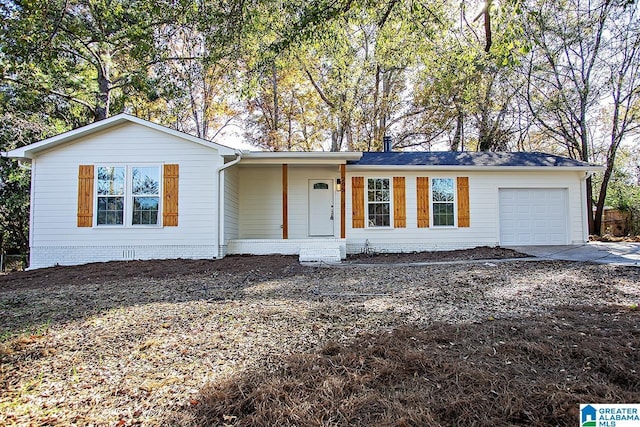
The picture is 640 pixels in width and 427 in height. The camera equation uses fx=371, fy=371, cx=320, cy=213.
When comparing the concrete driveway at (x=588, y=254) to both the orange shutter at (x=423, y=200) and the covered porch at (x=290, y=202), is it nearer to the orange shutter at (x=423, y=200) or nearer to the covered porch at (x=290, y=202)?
the orange shutter at (x=423, y=200)

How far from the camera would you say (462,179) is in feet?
35.0

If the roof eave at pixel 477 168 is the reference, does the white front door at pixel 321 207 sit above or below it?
below

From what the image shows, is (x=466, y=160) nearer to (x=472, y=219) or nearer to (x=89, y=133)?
(x=472, y=219)

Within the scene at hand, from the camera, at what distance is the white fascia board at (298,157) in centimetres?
959

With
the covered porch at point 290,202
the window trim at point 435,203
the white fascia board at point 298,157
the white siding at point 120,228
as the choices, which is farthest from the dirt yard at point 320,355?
the covered porch at point 290,202

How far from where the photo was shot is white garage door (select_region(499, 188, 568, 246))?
10.7 metres

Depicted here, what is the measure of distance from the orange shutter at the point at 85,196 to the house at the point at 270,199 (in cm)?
2

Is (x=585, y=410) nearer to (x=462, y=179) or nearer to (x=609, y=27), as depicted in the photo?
(x=462, y=179)

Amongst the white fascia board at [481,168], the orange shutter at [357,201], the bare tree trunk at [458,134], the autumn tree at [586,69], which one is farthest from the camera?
the bare tree trunk at [458,134]

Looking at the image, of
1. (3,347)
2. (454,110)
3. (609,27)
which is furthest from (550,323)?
(454,110)

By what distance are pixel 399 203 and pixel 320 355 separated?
8350 mm

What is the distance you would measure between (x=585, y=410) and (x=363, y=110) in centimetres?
1849

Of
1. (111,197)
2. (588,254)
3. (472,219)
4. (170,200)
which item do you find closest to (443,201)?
(472,219)

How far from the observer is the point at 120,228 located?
29.2ft
